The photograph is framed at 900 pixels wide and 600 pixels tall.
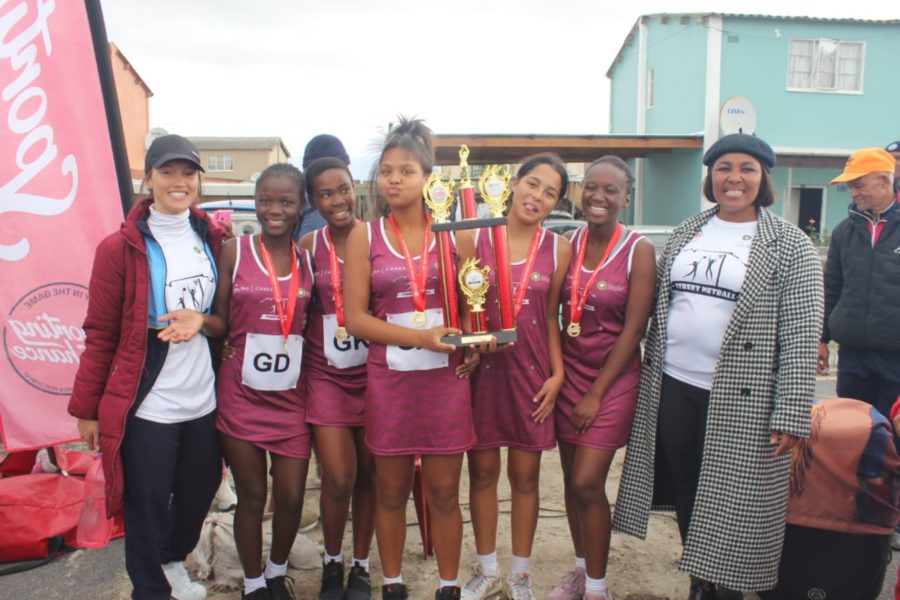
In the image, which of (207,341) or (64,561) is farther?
(64,561)

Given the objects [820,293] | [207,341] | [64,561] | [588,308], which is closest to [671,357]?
[588,308]

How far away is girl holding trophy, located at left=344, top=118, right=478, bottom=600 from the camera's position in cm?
281

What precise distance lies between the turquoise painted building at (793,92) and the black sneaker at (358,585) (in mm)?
15976

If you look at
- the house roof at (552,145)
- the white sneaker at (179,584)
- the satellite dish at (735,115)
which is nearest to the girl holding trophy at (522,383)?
the white sneaker at (179,584)

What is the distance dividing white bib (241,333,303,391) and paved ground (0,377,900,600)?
55.0 inches

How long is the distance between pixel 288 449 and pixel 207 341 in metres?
0.61

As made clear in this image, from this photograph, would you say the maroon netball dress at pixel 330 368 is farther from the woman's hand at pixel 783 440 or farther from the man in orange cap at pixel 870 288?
Result: the man in orange cap at pixel 870 288

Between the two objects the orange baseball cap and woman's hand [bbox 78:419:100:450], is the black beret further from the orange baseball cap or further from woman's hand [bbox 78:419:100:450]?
woman's hand [bbox 78:419:100:450]

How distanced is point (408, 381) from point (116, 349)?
1248 millimetres

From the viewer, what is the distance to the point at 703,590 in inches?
125

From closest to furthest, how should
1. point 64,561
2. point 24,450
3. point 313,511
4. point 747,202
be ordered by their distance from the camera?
point 747,202
point 64,561
point 24,450
point 313,511

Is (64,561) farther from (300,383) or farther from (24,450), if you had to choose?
(300,383)

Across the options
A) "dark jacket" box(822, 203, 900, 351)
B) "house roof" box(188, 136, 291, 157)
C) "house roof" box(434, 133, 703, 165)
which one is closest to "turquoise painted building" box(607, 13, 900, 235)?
"house roof" box(434, 133, 703, 165)

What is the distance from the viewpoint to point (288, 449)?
3057mm
